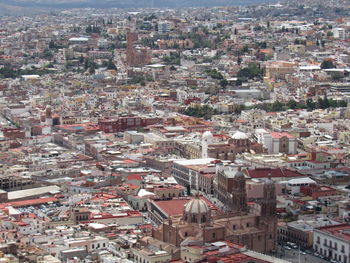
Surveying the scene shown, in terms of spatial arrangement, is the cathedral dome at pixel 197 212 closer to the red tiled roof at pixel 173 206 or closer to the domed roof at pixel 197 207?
the domed roof at pixel 197 207

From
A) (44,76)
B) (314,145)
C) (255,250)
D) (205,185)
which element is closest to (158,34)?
(44,76)

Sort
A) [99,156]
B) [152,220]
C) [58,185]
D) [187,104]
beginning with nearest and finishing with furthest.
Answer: [152,220], [58,185], [99,156], [187,104]

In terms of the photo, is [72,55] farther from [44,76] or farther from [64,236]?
[64,236]

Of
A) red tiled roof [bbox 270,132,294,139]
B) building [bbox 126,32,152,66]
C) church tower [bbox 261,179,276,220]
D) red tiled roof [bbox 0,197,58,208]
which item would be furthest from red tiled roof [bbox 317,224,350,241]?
building [bbox 126,32,152,66]

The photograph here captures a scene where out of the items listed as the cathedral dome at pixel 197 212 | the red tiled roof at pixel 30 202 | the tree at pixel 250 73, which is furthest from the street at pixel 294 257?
the tree at pixel 250 73

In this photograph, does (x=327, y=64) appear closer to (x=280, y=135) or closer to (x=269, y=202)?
Result: (x=280, y=135)

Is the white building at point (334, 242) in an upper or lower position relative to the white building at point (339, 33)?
upper
